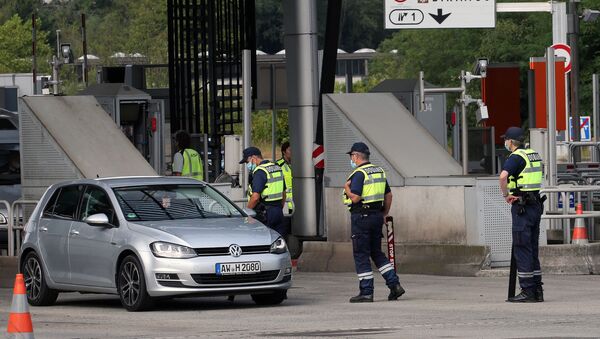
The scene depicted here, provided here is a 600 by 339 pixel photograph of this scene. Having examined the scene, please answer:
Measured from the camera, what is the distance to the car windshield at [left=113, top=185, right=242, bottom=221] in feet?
56.9

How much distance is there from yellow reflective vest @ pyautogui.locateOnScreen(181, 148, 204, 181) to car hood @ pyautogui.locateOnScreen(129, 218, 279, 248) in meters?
6.61

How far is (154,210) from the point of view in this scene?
17.4 m

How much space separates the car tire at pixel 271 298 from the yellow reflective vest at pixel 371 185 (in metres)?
1.18

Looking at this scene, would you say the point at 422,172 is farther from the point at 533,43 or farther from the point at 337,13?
the point at 533,43

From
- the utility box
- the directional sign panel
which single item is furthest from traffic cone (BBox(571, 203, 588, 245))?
the utility box

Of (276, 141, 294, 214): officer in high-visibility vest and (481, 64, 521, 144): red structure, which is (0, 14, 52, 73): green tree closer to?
(481, 64, 521, 144): red structure

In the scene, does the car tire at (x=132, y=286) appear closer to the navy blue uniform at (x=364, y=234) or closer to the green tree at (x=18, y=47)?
the navy blue uniform at (x=364, y=234)

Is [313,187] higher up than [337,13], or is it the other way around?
[337,13]

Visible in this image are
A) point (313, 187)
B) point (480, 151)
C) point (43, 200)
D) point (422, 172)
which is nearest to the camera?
point (43, 200)

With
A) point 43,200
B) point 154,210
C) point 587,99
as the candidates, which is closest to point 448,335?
point 154,210

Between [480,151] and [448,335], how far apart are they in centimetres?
1850

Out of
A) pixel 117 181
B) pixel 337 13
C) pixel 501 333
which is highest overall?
pixel 337 13

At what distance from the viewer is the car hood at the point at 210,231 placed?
54.1 ft

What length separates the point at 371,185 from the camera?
17.5m
